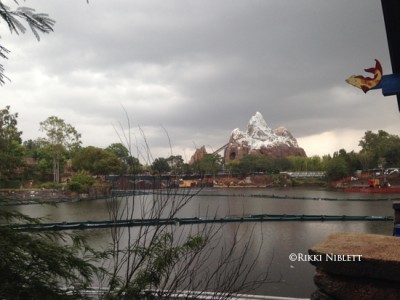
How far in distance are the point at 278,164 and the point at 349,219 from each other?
5571 cm

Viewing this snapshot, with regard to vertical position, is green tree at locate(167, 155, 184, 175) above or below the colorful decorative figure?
below

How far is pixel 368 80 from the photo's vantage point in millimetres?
4035

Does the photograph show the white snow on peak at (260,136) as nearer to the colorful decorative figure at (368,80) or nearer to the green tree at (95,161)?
the green tree at (95,161)

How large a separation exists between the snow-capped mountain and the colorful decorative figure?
261 feet

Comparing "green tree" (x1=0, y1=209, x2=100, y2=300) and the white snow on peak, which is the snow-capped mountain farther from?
"green tree" (x1=0, y1=209, x2=100, y2=300)

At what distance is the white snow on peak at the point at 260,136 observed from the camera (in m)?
88.3

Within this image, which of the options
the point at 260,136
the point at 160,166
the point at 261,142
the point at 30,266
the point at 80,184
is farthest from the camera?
the point at 260,136

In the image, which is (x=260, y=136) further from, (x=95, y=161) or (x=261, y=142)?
(x=95, y=161)

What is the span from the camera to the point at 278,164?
67.1m

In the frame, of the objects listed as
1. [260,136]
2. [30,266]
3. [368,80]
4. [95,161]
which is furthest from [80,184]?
[260,136]

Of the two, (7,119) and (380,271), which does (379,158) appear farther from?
(380,271)

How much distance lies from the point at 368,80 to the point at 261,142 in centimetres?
8564

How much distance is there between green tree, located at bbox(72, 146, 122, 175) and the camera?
37.7 meters

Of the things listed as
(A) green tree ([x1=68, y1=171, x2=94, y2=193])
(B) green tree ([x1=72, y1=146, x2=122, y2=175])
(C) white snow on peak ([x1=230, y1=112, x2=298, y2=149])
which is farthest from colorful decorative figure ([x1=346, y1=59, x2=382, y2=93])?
(C) white snow on peak ([x1=230, y1=112, x2=298, y2=149])
